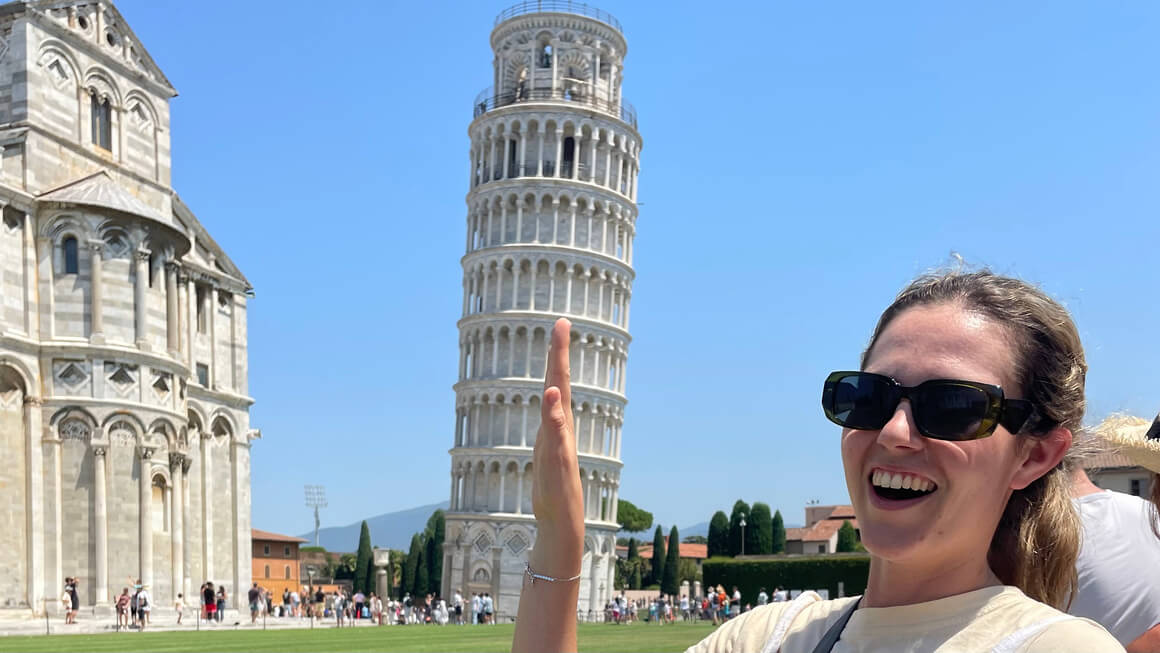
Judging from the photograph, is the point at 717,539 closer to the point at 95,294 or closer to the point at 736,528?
the point at 736,528

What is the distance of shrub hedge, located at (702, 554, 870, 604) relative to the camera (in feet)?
184

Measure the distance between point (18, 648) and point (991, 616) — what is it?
64.1 ft

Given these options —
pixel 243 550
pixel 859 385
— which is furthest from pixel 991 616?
pixel 243 550

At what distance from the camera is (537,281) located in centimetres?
6100

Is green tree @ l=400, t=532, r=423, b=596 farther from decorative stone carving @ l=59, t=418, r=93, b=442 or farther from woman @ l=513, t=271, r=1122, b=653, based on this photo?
woman @ l=513, t=271, r=1122, b=653

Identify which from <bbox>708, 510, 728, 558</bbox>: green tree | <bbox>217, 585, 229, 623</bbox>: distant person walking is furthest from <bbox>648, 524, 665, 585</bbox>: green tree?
<bbox>217, 585, 229, 623</bbox>: distant person walking

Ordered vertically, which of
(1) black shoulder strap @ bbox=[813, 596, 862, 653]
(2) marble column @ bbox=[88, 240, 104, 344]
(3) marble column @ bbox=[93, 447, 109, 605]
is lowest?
(1) black shoulder strap @ bbox=[813, 596, 862, 653]

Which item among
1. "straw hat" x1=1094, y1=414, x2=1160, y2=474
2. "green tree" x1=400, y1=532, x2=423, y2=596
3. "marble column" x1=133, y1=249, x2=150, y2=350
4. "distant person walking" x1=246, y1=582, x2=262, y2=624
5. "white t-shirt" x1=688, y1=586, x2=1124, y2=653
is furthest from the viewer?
"green tree" x1=400, y1=532, x2=423, y2=596

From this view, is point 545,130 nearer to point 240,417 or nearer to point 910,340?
point 240,417

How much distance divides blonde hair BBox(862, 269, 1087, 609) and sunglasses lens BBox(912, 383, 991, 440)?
0.47 feet

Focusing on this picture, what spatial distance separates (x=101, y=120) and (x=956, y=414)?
1458 inches

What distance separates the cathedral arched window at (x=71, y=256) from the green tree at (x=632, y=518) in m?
89.8

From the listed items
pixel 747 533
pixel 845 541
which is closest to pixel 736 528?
pixel 747 533

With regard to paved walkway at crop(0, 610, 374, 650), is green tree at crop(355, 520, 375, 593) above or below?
above
